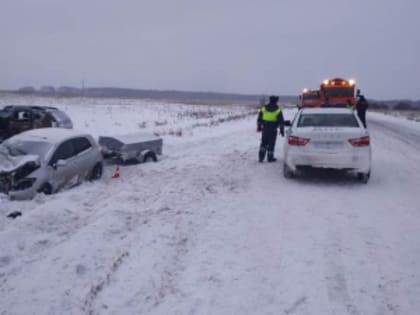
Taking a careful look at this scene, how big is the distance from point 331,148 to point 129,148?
19.3ft

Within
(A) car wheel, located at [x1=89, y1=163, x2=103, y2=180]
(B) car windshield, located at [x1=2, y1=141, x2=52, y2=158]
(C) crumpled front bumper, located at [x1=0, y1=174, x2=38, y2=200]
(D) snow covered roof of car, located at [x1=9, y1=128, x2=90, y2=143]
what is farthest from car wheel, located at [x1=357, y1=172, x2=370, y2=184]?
(C) crumpled front bumper, located at [x1=0, y1=174, x2=38, y2=200]

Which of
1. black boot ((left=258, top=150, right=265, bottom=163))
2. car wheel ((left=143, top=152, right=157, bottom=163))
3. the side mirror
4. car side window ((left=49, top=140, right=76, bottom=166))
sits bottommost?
car wheel ((left=143, top=152, right=157, bottom=163))

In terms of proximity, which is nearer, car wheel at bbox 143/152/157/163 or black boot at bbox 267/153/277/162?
black boot at bbox 267/153/277/162

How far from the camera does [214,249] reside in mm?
5375

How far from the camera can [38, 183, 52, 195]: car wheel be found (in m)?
7.95

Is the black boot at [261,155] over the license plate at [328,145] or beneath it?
beneath

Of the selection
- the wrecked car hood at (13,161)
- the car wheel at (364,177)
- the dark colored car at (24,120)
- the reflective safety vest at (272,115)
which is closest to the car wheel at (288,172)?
the car wheel at (364,177)

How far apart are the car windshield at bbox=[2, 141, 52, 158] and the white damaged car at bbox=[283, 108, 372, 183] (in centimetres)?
538

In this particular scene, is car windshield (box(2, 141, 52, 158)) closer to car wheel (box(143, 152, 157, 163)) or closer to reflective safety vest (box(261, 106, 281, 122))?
car wheel (box(143, 152, 157, 163))

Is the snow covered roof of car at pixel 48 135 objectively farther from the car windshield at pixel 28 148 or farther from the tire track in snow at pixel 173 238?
the tire track in snow at pixel 173 238

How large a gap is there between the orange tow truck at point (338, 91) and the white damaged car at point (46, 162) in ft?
64.5

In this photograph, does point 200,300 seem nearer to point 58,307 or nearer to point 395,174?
point 58,307

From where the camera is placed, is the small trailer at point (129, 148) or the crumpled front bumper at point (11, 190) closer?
the crumpled front bumper at point (11, 190)

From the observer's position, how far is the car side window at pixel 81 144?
955 cm
